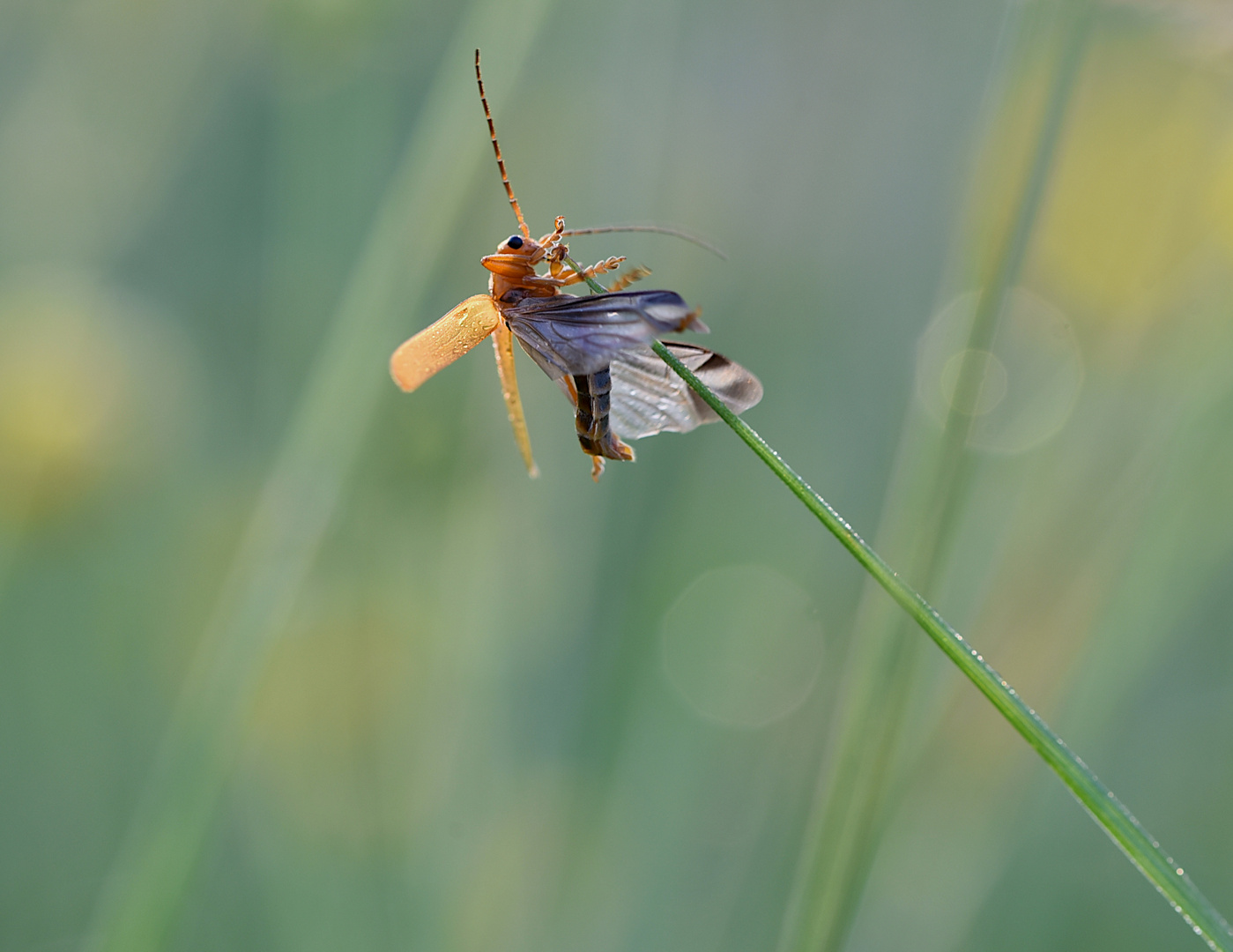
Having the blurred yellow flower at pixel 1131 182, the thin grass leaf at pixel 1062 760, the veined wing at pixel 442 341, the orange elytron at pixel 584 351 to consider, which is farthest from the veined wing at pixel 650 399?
the blurred yellow flower at pixel 1131 182

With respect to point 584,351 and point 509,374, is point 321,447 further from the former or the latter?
point 584,351

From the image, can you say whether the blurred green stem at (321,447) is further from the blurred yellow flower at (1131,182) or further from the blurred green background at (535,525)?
the blurred yellow flower at (1131,182)

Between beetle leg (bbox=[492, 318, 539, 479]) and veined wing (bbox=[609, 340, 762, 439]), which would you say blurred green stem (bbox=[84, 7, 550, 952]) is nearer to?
beetle leg (bbox=[492, 318, 539, 479])

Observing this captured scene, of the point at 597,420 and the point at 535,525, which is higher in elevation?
the point at 597,420

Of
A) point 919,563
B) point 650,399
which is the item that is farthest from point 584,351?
point 919,563

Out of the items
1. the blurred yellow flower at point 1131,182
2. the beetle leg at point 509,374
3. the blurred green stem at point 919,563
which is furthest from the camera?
the blurred yellow flower at point 1131,182

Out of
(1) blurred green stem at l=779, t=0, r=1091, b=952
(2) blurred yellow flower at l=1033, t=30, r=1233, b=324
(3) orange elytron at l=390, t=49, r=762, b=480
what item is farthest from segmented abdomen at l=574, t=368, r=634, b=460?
(2) blurred yellow flower at l=1033, t=30, r=1233, b=324

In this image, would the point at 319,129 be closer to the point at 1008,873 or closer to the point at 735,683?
the point at 735,683
